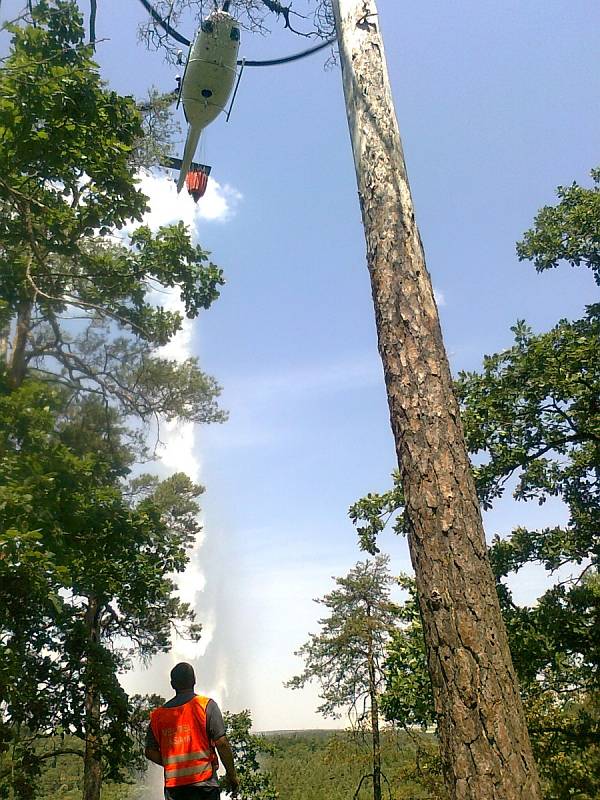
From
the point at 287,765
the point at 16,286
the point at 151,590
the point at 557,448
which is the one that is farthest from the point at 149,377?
the point at 287,765

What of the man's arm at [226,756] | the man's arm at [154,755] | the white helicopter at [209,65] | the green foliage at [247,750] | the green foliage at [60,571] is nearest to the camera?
the man's arm at [226,756]

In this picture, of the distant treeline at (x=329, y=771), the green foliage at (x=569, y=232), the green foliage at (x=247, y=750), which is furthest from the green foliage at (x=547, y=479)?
the green foliage at (x=247, y=750)

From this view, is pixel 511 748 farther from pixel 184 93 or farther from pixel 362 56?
pixel 184 93

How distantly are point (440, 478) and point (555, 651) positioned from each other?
7.50 metres

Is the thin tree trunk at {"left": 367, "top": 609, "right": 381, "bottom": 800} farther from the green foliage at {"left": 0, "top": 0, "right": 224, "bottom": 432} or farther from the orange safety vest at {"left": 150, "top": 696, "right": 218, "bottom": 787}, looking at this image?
the orange safety vest at {"left": 150, "top": 696, "right": 218, "bottom": 787}

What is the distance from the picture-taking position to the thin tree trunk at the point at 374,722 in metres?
21.0

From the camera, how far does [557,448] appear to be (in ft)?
33.2

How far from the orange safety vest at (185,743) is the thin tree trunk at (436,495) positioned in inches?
74.5

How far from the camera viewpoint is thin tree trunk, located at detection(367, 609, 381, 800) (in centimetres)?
2100

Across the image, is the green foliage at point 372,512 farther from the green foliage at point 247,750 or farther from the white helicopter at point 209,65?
the green foliage at point 247,750

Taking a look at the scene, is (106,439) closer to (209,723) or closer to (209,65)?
(209,65)

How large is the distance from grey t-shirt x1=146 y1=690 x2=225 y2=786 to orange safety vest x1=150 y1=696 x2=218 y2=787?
0.03 m

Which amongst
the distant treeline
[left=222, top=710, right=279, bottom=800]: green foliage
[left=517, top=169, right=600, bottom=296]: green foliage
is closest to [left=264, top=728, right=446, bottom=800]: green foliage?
the distant treeline

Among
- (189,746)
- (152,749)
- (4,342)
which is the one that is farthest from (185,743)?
(4,342)
